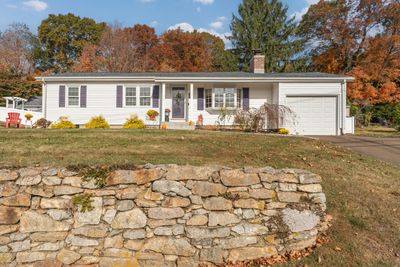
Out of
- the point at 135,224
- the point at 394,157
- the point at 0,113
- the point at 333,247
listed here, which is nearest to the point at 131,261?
the point at 135,224

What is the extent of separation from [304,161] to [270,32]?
25.9 metres

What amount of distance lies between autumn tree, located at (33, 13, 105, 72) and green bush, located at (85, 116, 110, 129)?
80.8 ft

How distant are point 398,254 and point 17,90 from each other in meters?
30.1

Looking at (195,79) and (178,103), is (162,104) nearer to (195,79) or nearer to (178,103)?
(178,103)

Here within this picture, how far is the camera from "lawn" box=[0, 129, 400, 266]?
3955 mm

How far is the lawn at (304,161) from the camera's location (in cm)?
396

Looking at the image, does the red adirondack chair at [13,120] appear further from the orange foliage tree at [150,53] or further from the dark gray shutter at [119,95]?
the orange foliage tree at [150,53]

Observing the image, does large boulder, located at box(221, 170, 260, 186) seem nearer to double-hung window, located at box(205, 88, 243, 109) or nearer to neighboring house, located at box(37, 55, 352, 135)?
neighboring house, located at box(37, 55, 352, 135)

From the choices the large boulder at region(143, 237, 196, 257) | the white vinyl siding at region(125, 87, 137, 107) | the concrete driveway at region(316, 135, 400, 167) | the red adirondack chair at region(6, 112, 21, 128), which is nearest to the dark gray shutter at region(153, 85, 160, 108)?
the white vinyl siding at region(125, 87, 137, 107)

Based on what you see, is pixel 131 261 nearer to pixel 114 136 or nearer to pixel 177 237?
pixel 177 237

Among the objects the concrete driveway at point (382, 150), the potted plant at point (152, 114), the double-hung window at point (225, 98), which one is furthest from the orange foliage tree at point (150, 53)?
the concrete driveway at point (382, 150)

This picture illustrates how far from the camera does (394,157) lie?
7754 mm

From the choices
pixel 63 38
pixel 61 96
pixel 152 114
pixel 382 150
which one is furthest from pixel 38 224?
pixel 63 38

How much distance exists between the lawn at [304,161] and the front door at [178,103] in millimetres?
6575
